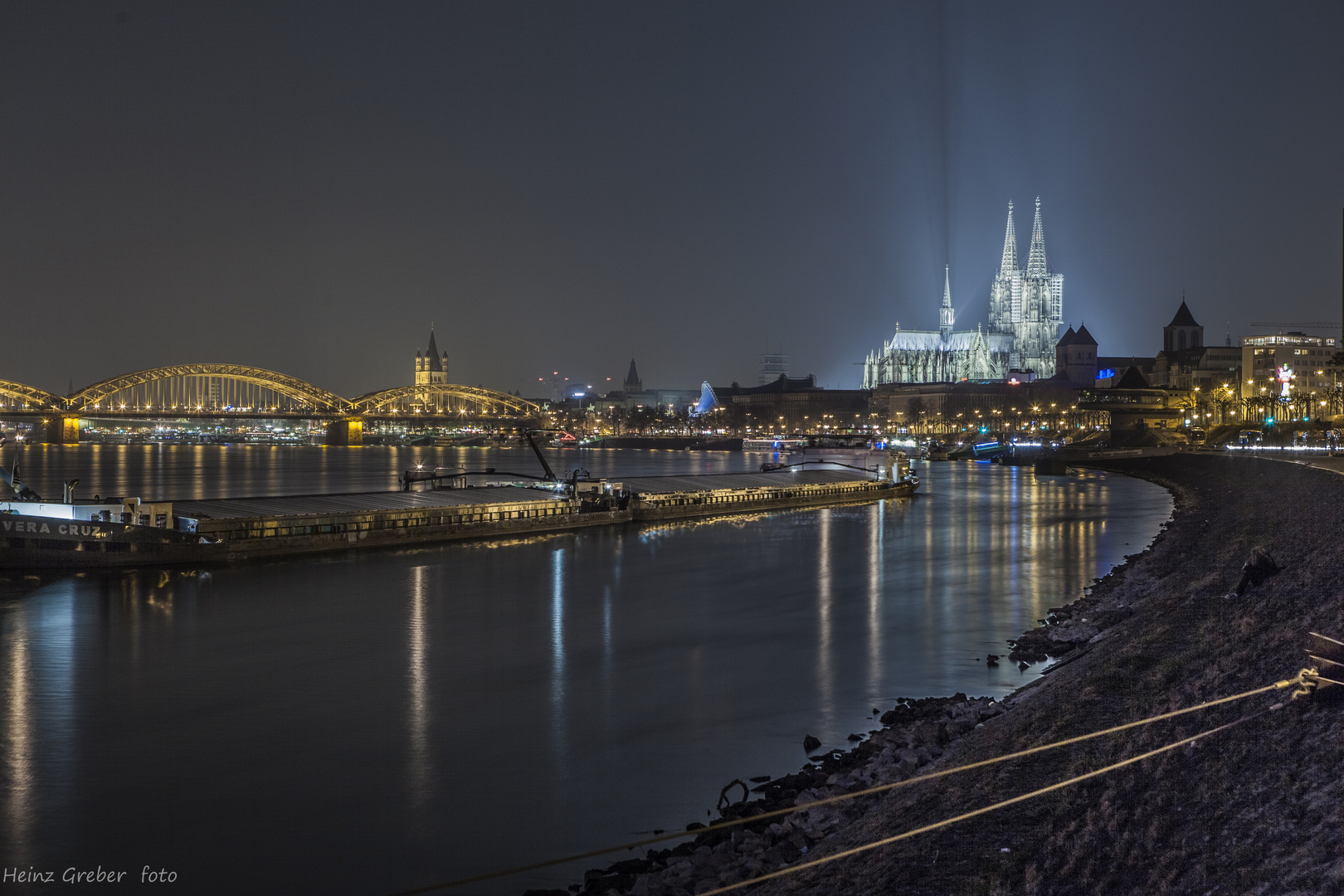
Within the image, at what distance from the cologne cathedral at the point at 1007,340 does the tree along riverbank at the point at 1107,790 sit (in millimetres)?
177416

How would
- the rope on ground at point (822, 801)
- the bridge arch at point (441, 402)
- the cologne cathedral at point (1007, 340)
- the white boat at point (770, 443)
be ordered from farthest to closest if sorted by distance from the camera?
the cologne cathedral at point (1007, 340)
the bridge arch at point (441, 402)
the white boat at point (770, 443)
the rope on ground at point (822, 801)

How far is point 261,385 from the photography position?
156 m

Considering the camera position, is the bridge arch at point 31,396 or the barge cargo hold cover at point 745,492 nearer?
the barge cargo hold cover at point 745,492

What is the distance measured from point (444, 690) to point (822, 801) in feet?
24.2

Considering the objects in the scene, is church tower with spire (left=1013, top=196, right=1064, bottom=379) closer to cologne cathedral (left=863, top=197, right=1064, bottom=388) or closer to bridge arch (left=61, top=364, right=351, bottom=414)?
cologne cathedral (left=863, top=197, right=1064, bottom=388)

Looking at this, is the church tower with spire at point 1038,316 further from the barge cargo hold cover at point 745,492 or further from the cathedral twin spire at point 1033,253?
the barge cargo hold cover at point 745,492

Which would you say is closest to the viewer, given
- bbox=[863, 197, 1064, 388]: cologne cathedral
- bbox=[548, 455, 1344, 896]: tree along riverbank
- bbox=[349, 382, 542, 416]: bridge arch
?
bbox=[548, 455, 1344, 896]: tree along riverbank

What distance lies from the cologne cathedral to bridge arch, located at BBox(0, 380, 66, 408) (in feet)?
424

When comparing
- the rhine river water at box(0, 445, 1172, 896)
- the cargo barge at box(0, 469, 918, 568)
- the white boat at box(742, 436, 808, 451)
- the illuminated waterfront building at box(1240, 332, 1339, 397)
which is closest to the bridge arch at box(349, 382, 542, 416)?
the white boat at box(742, 436, 808, 451)

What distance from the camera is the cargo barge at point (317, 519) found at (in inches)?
1051

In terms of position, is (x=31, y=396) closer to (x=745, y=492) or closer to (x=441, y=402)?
(x=441, y=402)

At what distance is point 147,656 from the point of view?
56.3ft

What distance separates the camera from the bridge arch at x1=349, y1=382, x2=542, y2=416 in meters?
A: 157

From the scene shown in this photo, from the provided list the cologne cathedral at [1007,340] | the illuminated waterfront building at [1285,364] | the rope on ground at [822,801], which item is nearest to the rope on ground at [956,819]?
the rope on ground at [822,801]
